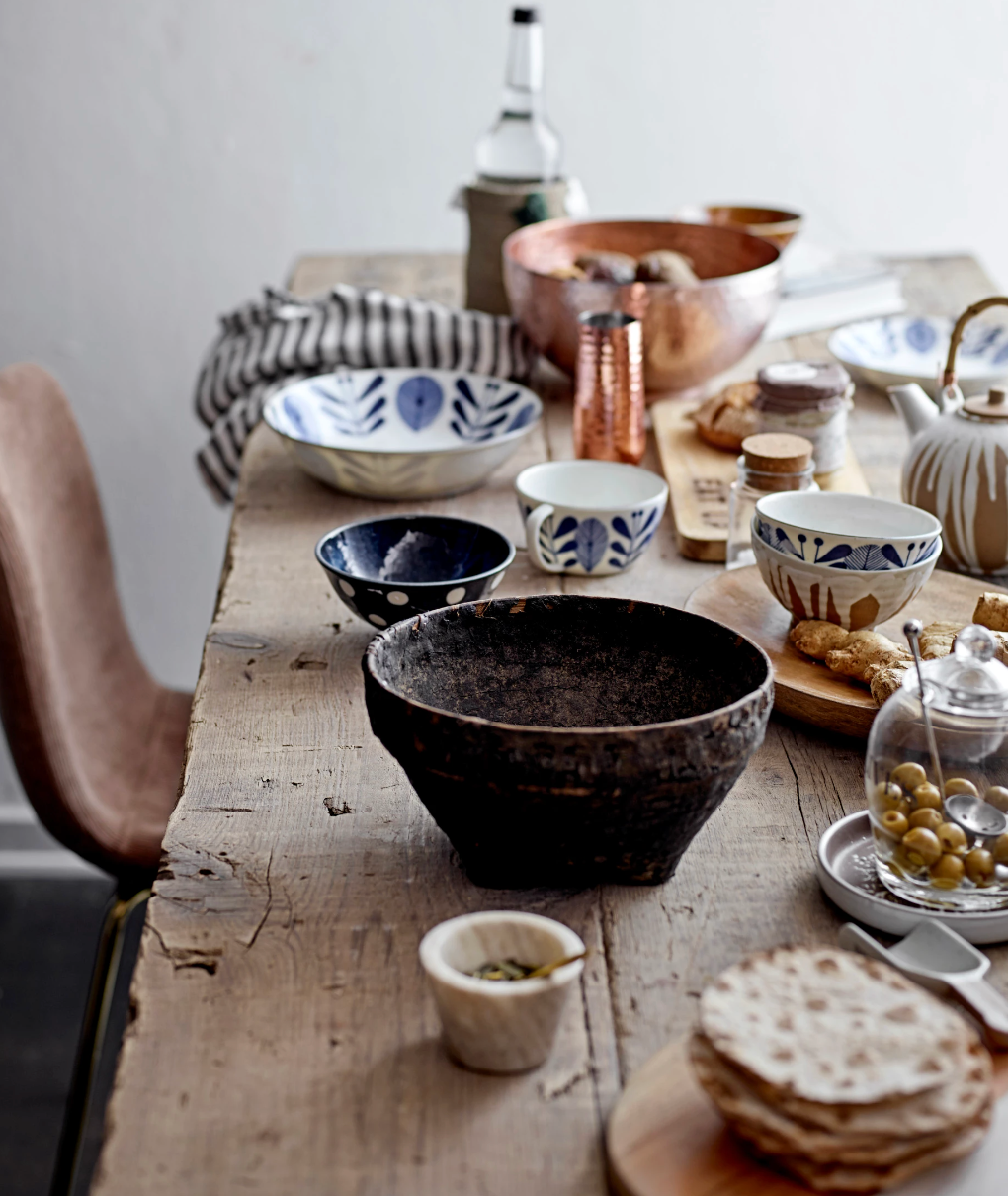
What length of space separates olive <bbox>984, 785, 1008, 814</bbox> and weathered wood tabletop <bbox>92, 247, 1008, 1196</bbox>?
7 centimetres

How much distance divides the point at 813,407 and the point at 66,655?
0.81 meters

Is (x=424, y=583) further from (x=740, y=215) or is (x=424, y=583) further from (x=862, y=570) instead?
(x=740, y=215)

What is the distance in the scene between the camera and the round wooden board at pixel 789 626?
0.79m

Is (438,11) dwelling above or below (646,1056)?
above

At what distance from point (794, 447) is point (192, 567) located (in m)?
1.77

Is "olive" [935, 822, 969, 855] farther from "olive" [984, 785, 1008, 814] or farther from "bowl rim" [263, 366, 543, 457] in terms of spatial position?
"bowl rim" [263, 366, 543, 457]

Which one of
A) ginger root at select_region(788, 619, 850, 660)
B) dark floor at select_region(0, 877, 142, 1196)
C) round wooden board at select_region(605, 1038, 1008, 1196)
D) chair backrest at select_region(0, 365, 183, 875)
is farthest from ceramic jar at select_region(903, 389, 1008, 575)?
dark floor at select_region(0, 877, 142, 1196)

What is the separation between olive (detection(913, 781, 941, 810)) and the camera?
0.64 m

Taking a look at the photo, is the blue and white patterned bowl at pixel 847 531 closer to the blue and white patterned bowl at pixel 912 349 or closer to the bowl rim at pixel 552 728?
the bowl rim at pixel 552 728

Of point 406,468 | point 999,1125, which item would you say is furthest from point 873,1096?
point 406,468

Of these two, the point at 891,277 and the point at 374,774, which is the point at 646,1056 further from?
the point at 891,277

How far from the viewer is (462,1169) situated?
50 centimetres

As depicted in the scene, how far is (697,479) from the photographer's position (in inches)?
47.5

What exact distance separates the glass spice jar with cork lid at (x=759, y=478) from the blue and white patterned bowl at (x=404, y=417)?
0.76 feet
